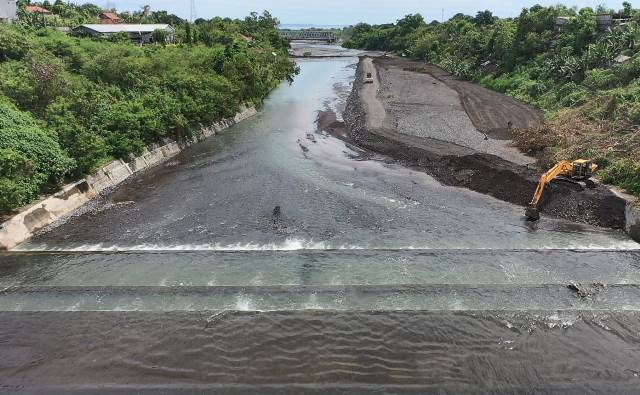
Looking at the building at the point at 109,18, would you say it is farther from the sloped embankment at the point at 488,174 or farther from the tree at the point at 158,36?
the sloped embankment at the point at 488,174

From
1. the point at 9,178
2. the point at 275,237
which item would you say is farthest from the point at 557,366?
the point at 9,178

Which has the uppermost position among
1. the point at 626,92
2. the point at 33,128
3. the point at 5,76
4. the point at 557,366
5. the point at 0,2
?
the point at 0,2

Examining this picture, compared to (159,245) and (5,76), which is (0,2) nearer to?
(5,76)

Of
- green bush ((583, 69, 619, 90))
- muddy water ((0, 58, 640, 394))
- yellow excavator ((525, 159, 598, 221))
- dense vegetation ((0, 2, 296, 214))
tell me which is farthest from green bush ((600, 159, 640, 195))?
dense vegetation ((0, 2, 296, 214))

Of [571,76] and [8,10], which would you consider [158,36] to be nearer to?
[8,10]

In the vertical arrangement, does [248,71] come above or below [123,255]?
above

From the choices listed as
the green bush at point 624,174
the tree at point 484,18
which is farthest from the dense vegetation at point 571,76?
the tree at point 484,18
